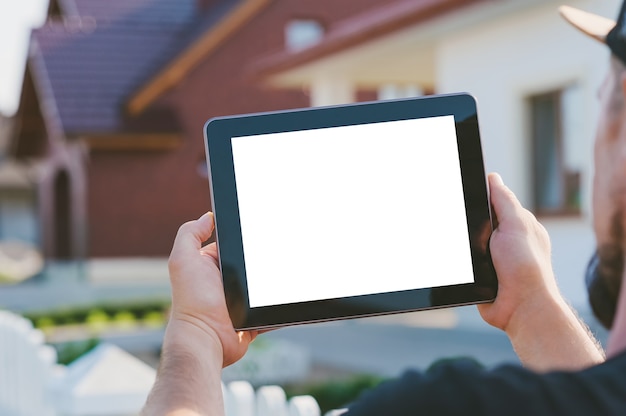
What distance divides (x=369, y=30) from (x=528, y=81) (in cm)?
191

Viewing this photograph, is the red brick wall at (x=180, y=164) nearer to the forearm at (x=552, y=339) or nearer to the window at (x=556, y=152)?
the window at (x=556, y=152)

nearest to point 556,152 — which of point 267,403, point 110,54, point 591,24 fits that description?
point 267,403

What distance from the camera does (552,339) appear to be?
4.79 ft

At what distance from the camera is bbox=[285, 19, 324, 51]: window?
66.3ft

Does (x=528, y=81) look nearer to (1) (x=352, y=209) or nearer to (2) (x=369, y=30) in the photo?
(2) (x=369, y=30)

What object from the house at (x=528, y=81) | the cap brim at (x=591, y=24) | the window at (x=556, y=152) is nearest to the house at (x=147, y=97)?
the house at (x=528, y=81)

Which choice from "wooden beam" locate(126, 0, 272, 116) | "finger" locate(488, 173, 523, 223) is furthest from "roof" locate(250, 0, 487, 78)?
"finger" locate(488, 173, 523, 223)

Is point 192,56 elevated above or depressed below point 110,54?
below

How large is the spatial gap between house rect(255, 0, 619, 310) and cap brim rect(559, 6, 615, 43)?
21.9ft

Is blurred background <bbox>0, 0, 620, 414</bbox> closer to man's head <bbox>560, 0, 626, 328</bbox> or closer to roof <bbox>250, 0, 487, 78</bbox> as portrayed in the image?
roof <bbox>250, 0, 487, 78</bbox>

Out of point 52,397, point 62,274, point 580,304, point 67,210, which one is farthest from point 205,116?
point 52,397

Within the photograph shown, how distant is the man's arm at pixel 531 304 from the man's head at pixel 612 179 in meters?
0.10

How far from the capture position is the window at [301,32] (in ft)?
66.3

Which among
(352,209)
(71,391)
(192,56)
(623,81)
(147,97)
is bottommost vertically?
(71,391)
